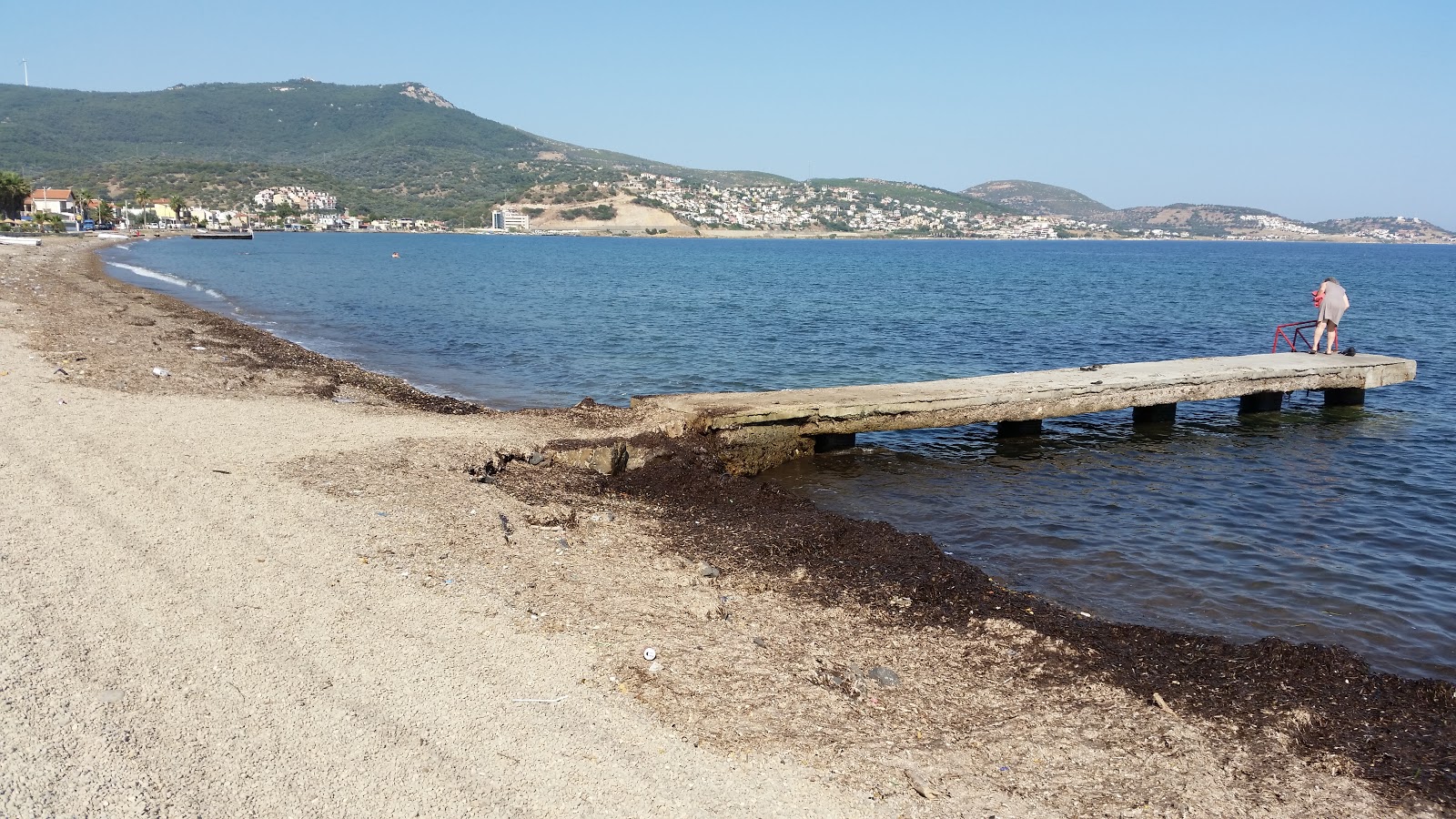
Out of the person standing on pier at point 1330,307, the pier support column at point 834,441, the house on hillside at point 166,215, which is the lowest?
the pier support column at point 834,441

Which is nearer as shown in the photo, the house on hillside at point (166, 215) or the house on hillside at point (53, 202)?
the house on hillside at point (53, 202)

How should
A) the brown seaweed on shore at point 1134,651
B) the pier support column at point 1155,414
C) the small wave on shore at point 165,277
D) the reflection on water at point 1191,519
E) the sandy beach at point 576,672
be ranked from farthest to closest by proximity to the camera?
the small wave on shore at point 165,277, the pier support column at point 1155,414, the reflection on water at point 1191,519, the brown seaweed on shore at point 1134,651, the sandy beach at point 576,672

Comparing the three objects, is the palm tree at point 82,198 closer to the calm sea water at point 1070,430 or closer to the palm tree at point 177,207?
the palm tree at point 177,207

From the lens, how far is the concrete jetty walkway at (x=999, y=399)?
1352 centimetres

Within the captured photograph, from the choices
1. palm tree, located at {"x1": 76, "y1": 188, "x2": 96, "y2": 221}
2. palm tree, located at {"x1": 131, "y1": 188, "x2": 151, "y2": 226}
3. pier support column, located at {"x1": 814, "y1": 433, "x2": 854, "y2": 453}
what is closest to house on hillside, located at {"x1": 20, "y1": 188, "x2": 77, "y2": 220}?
palm tree, located at {"x1": 76, "y1": 188, "x2": 96, "y2": 221}

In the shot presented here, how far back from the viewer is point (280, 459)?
34.4 ft

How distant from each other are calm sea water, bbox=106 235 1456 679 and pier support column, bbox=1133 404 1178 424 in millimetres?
269

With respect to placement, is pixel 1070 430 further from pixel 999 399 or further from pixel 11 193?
pixel 11 193

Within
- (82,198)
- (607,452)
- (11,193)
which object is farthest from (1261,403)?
(82,198)

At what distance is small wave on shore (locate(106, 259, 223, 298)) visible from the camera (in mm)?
42000

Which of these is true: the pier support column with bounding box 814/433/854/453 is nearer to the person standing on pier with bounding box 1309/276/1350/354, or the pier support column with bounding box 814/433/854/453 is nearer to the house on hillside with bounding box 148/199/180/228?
the person standing on pier with bounding box 1309/276/1350/354

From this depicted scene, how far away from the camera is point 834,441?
14758 millimetres

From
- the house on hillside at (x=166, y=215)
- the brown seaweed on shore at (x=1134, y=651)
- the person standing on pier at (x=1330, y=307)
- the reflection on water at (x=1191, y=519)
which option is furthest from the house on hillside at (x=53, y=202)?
the brown seaweed on shore at (x=1134, y=651)

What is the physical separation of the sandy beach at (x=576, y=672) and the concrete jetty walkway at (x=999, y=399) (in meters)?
3.06
